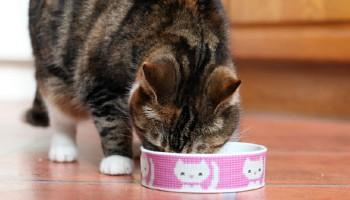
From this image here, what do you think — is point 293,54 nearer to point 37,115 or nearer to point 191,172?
point 37,115

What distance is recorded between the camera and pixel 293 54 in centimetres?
275

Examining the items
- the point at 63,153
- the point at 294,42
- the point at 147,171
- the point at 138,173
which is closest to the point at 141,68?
the point at 147,171

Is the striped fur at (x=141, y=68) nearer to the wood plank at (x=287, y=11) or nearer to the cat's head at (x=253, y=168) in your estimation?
the cat's head at (x=253, y=168)

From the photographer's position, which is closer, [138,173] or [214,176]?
[214,176]

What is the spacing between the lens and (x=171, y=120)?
1321 millimetres

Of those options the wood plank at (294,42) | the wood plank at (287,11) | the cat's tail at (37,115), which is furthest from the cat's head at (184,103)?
the wood plank at (287,11)

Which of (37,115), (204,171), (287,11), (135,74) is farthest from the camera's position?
(287,11)

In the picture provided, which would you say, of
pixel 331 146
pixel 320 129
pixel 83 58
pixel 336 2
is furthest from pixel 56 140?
pixel 336 2

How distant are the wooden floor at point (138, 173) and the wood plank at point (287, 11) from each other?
44 centimetres

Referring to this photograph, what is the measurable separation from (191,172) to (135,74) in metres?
0.30

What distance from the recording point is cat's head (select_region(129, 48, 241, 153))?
1.31 metres

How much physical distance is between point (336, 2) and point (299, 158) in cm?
95

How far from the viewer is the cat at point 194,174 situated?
129 centimetres

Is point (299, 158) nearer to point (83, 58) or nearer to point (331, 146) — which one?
point (331, 146)
